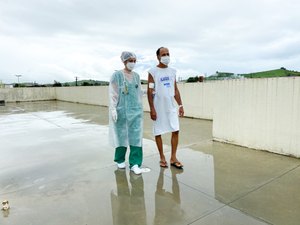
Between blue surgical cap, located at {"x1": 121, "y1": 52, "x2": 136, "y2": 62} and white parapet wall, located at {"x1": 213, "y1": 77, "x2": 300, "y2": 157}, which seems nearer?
blue surgical cap, located at {"x1": 121, "y1": 52, "x2": 136, "y2": 62}

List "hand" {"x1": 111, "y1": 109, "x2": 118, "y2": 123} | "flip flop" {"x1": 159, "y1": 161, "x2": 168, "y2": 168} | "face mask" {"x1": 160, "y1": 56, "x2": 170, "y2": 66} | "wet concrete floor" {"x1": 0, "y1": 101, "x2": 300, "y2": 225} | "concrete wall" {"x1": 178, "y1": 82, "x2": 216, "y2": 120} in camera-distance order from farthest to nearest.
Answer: "concrete wall" {"x1": 178, "y1": 82, "x2": 216, "y2": 120} → "flip flop" {"x1": 159, "y1": 161, "x2": 168, "y2": 168} → "face mask" {"x1": 160, "y1": 56, "x2": 170, "y2": 66} → "hand" {"x1": 111, "y1": 109, "x2": 118, "y2": 123} → "wet concrete floor" {"x1": 0, "y1": 101, "x2": 300, "y2": 225}

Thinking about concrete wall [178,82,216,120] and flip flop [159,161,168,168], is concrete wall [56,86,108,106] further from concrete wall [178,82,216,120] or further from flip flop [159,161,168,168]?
flip flop [159,161,168,168]

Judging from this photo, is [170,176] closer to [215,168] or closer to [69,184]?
[215,168]

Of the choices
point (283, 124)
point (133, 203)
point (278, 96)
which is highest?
point (278, 96)

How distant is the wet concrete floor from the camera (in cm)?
194

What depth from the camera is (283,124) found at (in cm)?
339

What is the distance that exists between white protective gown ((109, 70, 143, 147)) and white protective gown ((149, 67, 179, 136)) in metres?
0.23

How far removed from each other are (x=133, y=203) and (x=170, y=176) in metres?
0.74

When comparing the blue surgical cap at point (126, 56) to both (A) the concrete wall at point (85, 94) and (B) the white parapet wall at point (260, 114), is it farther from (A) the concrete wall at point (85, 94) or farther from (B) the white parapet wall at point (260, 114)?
(A) the concrete wall at point (85, 94)

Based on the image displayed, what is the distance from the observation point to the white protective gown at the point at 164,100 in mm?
3031

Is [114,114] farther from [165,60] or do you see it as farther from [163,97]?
[165,60]

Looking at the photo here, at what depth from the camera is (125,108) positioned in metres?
2.90

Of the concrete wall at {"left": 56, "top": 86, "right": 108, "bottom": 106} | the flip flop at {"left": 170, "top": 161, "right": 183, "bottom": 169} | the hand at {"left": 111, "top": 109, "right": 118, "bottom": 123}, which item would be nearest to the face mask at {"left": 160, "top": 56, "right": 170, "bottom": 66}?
the hand at {"left": 111, "top": 109, "right": 118, "bottom": 123}

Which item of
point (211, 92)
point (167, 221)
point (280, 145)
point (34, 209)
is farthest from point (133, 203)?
point (211, 92)
